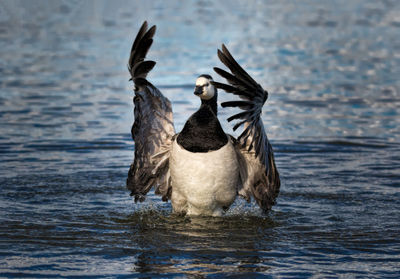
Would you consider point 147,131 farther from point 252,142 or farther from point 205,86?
point 252,142

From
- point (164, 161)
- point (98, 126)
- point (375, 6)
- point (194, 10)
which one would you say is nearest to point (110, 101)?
point (98, 126)

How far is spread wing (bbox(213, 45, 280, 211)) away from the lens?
7.36m

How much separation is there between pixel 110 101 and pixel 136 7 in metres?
18.1

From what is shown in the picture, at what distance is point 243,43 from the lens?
74.2 ft

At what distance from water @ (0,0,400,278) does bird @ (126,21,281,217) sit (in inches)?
12.2

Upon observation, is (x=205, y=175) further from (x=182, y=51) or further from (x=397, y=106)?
(x=182, y=51)

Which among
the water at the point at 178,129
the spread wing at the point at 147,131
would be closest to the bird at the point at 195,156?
the spread wing at the point at 147,131

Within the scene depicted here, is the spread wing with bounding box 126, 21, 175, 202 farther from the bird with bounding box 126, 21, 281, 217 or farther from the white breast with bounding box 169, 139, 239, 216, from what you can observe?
the white breast with bounding box 169, 139, 239, 216

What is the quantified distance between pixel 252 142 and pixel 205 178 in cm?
80

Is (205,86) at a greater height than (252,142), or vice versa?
(205,86)

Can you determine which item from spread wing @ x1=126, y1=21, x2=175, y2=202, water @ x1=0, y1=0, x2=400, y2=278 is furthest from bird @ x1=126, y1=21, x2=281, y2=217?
water @ x1=0, y1=0, x2=400, y2=278

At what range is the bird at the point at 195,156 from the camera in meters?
8.48

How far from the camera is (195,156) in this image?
8.44 metres

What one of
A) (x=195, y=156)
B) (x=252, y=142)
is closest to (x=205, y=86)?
(x=195, y=156)
